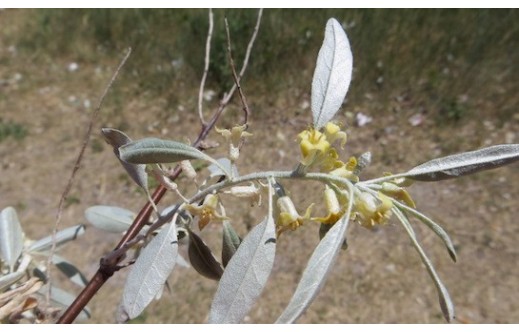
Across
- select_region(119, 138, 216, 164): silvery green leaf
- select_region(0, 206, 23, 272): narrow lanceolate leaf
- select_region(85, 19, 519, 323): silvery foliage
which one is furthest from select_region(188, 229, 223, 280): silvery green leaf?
select_region(0, 206, 23, 272): narrow lanceolate leaf

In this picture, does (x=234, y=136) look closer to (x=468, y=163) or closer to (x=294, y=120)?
(x=468, y=163)

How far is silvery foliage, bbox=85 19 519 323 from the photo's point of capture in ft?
1.66

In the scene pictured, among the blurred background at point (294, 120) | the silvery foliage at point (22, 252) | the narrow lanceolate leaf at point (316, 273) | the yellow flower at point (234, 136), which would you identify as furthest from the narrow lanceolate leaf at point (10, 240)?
the blurred background at point (294, 120)

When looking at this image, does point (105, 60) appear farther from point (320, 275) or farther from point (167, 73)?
point (320, 275)

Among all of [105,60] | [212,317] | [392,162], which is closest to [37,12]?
[105,60]

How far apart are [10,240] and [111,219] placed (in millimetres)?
148

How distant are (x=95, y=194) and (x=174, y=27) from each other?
1133 mm

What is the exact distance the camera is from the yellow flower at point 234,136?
1.94 ft

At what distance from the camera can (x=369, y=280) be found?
223cm

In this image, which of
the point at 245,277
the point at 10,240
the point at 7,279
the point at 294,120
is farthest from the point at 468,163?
the point at 294,120

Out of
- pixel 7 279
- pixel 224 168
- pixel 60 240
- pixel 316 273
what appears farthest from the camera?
pixel 60 240

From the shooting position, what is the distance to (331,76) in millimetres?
622

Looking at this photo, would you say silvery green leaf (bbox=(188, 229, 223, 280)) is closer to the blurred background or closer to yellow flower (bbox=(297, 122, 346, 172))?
yellow flower (bbox=(297, 122, 346, 172))

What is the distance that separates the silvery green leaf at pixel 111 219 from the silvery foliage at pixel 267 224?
0.87 feet
